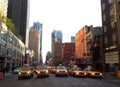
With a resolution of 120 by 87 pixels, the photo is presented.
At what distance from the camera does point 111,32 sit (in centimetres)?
5797

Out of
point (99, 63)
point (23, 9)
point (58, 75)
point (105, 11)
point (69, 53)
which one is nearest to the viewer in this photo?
point (58, 75)

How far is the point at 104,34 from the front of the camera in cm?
6344

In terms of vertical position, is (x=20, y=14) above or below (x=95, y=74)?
above

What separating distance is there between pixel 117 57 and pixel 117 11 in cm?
1145

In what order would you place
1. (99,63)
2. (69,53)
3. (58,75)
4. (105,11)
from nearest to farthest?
1. (58,75)
2. (105,11)
3. (99,63)
4. (69,53)

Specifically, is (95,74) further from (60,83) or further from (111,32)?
(111,32)

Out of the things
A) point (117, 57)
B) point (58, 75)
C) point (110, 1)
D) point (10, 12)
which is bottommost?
point (58, 75)

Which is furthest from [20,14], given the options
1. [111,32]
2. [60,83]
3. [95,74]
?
[60,83]

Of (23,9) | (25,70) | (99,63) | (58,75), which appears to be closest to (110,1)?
(99,63)

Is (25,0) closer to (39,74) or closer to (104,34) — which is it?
(104,34)

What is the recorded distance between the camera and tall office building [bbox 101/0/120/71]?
176ft

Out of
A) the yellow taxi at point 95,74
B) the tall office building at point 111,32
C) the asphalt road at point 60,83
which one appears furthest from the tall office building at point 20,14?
the asphalt road at point 60,83

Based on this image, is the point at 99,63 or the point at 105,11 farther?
the point at 99,63

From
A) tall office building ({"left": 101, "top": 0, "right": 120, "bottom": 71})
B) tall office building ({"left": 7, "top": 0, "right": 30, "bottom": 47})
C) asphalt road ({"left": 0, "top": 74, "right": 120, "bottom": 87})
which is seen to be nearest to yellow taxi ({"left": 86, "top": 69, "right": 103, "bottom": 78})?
asphalt road ({"left": 0, "top": 74, "right": 120, "bottom": 87})
